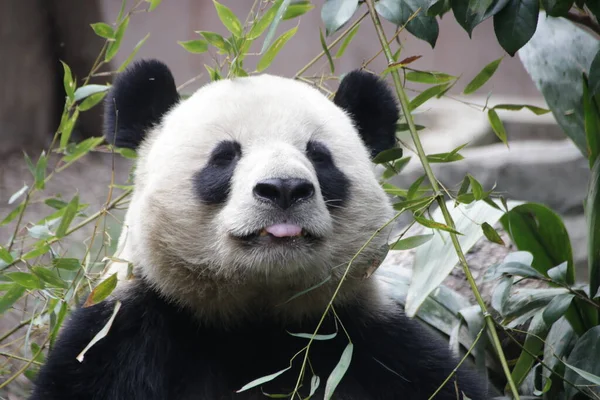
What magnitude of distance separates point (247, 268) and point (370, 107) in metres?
1.00

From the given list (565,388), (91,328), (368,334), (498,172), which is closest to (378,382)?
(368,334)

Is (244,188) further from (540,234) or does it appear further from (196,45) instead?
(540,234)

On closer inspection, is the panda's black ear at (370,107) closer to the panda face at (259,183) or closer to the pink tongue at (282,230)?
the panda face at (259,183)

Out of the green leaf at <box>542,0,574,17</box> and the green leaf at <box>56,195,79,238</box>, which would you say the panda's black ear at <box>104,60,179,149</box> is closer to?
the green leaf at <box>56,195,79,238</box>

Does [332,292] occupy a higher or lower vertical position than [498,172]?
higher

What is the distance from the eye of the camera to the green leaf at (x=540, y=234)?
11.7ft

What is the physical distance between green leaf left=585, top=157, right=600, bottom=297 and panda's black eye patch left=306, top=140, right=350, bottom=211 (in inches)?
42.9

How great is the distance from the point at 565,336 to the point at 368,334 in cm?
93

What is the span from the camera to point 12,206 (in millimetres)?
6695

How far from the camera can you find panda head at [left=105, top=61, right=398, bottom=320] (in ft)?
8.02

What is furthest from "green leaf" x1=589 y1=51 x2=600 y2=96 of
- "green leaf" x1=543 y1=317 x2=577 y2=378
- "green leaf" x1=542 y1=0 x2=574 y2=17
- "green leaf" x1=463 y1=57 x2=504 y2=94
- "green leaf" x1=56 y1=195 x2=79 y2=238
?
"green leaf" x1=56 y1=195 x2=79 y2=238

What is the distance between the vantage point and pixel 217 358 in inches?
110

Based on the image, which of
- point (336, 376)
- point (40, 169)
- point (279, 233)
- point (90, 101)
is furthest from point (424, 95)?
point (40, 169)

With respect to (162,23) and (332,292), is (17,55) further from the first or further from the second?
(332,292)
